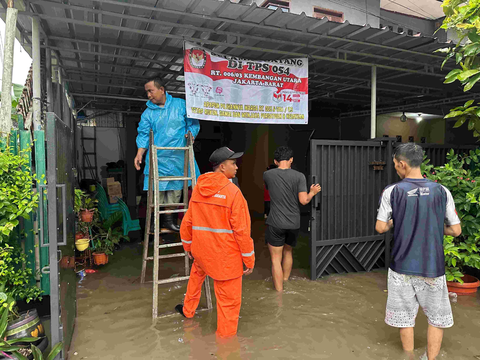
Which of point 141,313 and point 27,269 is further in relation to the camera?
point 141,313

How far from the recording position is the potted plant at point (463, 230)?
423 cm

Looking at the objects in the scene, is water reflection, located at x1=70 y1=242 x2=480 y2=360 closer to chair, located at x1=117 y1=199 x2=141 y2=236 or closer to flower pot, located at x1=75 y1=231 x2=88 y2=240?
flower pot, located at x1=75 y1=231 x2=88 y2=240

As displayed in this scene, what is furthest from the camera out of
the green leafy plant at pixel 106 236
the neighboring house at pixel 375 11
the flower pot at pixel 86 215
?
the neighboring house at pixel 375 11

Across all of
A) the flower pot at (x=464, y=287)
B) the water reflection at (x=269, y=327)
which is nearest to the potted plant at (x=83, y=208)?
the water reflection at (x=269, y=327)

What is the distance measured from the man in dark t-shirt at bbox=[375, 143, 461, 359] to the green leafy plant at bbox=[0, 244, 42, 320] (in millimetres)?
3249

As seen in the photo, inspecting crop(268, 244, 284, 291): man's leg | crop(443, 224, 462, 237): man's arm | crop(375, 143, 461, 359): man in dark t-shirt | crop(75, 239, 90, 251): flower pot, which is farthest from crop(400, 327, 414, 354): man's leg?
crop(75, 239, 90, 251): flower pot

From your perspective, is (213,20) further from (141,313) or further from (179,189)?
(141,313)

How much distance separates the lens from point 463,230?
445 centimetres

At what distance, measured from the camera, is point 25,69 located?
824cm

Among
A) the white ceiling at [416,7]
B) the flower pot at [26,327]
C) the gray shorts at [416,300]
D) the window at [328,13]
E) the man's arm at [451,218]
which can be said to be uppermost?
the white ceiling at [416,7]

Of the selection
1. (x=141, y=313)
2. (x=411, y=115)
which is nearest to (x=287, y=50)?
(x=141, y=313)

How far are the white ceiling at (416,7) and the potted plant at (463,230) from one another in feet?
46.9

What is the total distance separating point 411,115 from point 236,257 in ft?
43.6

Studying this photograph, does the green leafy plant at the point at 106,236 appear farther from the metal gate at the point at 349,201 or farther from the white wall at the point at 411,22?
the white wall at the point at 411,22
